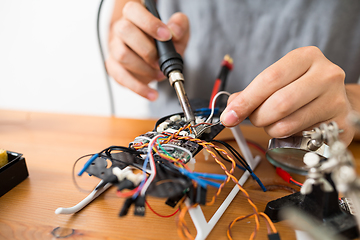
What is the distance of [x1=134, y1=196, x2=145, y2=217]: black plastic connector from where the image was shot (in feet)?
0.82

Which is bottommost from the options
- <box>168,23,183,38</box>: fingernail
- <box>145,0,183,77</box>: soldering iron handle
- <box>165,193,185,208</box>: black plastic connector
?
<box>165,193,185,208</box>: black plastic connector

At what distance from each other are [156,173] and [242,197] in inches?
7.5

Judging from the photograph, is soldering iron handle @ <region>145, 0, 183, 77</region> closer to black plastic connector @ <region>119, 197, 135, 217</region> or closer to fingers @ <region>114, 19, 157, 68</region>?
fingers @ <region>114, 19, 157, 68</region>

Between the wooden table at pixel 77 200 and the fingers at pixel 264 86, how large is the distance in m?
0.15

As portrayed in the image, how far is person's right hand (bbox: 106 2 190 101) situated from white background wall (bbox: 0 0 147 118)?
0.49 metres

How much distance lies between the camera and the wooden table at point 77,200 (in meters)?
0.34

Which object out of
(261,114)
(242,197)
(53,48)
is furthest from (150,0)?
(53,48)

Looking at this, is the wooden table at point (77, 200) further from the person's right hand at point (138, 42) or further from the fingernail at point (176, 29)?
the fingernail at point (176, 29)

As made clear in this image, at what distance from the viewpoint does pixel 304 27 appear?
2.78ft

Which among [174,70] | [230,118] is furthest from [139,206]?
[174,70]

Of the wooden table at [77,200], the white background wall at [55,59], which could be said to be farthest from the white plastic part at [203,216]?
the white background wall at [55,59]

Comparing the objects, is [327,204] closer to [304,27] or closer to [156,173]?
[156,173]

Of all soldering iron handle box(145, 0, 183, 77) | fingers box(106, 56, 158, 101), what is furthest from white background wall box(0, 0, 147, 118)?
soldering iron handle box(145, 0, 183, 77)

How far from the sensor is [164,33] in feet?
1.82
